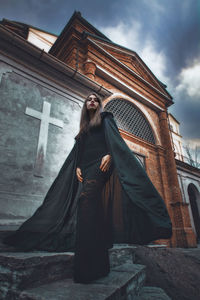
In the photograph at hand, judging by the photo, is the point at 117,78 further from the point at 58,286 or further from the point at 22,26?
the point at 58,286

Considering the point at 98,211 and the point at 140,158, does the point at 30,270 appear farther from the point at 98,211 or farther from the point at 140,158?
the point at 140,158

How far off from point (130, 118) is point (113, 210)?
8.32m

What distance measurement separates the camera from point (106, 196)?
1850 mm

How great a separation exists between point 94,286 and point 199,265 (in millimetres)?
3297

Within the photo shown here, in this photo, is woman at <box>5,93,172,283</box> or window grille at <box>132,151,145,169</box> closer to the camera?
woman at <box>5,93,172,283</box>

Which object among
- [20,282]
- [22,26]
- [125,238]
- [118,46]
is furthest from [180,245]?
[22,26]

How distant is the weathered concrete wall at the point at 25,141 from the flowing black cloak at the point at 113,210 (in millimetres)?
1249

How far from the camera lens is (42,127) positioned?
13.4 ft

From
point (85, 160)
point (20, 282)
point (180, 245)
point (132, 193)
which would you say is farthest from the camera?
point (180, 245)

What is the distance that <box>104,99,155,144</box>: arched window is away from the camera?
9.02 metres

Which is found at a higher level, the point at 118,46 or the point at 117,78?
the point at 118,46

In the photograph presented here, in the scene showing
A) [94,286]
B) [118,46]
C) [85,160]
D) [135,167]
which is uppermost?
[118,46]

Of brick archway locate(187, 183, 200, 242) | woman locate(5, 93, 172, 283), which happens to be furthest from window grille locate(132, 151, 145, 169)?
woman locate(5, 93, 172, 283)

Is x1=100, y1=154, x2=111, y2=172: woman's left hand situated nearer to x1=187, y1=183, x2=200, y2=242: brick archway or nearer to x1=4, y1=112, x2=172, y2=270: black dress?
x1=4, y1=112, x2=172, y2=270: black dress
